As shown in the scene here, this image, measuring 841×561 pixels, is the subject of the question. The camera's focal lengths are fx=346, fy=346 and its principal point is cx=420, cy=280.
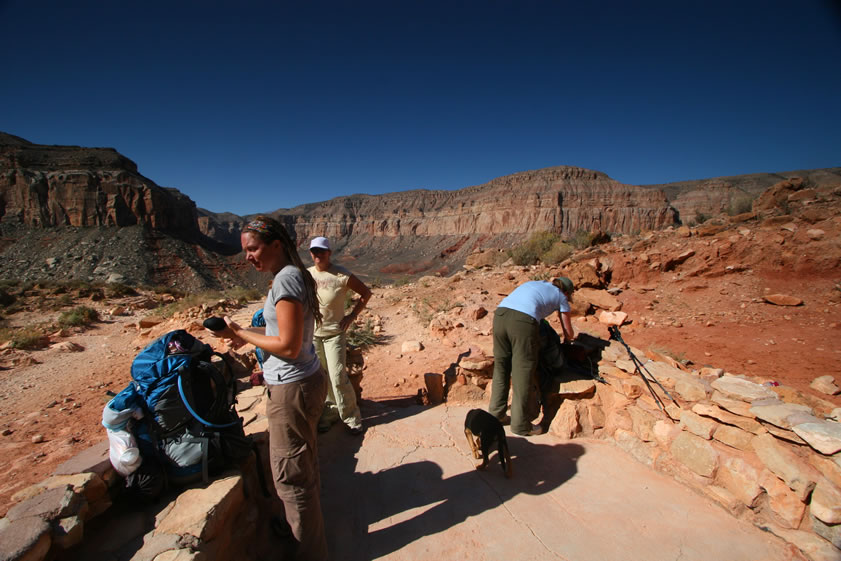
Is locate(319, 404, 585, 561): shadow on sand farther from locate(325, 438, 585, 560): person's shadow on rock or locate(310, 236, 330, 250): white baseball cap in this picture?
locate(310, 236, 330, 250): white baseball cap

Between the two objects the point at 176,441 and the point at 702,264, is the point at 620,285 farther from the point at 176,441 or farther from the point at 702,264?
the point at 176,441

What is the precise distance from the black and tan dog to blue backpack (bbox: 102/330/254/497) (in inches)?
62.7

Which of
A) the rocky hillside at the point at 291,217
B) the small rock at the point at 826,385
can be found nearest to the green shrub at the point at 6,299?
the rocky hillside at the point at 291,217

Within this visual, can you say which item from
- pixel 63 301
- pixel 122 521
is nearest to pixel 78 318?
pixel 63 301

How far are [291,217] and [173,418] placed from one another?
97.5 m

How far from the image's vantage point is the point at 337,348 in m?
2.99

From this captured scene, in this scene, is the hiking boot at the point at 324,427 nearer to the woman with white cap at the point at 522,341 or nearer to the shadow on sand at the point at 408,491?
the shadow on sand at the point at 408,491

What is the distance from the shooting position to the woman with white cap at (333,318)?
9.55 feet

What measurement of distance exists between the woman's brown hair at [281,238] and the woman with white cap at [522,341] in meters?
1.85

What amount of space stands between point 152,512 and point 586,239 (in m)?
14.1

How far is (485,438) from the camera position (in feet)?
8.63

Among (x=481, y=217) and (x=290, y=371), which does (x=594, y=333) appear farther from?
(x=481, y=217)

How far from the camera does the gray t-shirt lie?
5.13 ft

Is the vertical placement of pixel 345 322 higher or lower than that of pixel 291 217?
lower
